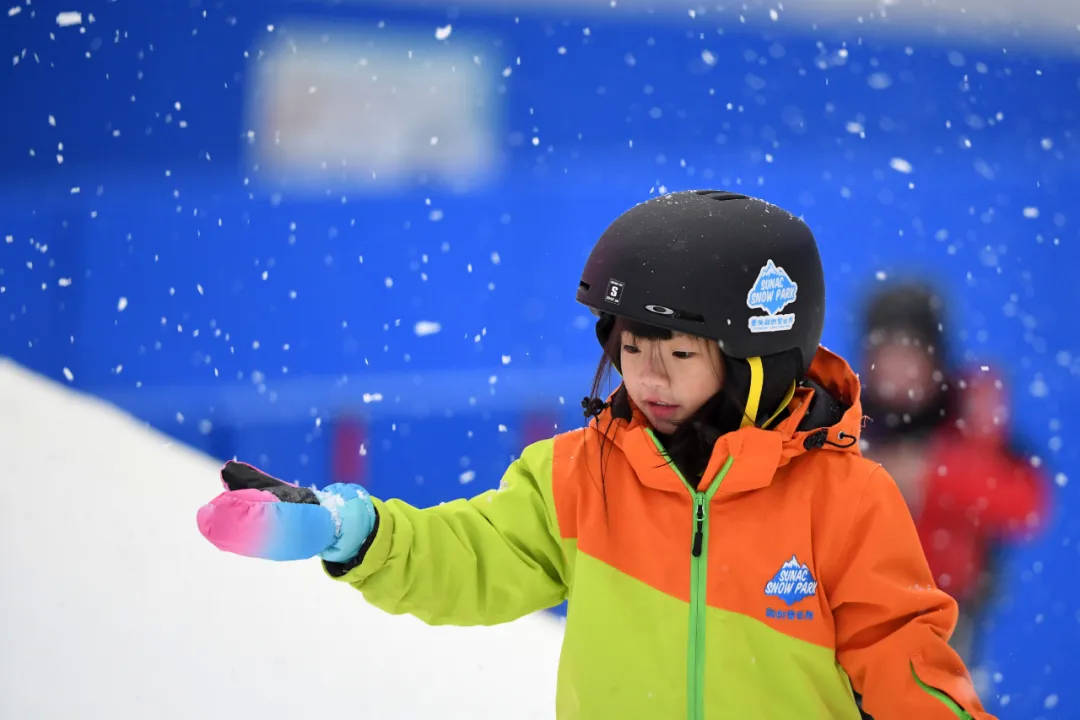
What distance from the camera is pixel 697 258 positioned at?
1.62 m

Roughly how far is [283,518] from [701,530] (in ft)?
2.02

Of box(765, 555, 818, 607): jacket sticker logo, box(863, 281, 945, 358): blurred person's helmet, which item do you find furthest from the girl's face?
box(863, 281, 945, 358): blurred person's helmet

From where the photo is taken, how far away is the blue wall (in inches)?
163

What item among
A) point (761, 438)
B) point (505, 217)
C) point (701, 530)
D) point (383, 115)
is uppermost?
point (383, 115)

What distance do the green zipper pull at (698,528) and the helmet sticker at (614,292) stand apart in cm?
33

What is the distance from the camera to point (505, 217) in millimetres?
4387

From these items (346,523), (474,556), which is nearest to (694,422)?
(474,556)

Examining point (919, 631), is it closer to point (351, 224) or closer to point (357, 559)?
point (357, 559)

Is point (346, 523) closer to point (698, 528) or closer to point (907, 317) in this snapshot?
point (698, 528)

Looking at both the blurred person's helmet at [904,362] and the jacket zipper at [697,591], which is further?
the blurred person's helmet at [904,362]

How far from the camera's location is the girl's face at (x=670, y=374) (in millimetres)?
1640

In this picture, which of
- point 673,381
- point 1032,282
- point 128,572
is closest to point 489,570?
point 673,381

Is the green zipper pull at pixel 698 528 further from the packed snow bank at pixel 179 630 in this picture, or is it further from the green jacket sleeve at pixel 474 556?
the packed snow bank at pixel 179 630

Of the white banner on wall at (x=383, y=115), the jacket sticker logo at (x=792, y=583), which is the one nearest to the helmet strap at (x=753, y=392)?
the jacket sticker logo at (x=792, y=583)
